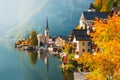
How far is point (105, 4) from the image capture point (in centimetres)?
12162

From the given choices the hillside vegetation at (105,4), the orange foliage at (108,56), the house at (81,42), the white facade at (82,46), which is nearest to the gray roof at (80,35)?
the house at (81,42)

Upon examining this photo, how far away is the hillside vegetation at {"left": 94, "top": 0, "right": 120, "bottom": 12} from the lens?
116m

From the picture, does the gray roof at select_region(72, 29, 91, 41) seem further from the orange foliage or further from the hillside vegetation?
the orange foliage

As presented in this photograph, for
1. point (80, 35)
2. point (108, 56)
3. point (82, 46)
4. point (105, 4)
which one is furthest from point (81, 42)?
point (108, 56)

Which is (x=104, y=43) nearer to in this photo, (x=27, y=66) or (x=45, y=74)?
(x=45, y=74)

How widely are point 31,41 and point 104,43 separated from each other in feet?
481

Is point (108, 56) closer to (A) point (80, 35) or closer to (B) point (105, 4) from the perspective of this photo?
(A) point (80, 35)

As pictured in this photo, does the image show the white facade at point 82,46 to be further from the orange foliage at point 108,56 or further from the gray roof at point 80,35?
the orange foliage at point 108,56

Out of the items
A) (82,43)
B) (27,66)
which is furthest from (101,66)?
(27,66)

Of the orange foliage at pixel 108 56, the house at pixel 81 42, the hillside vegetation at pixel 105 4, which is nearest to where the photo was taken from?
the orange foliage at pixel 108 56

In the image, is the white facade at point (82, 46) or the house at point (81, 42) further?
the white facade at point (82, 46)

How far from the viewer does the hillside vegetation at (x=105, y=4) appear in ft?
381

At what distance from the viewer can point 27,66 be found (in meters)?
89.6

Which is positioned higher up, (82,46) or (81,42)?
(81,42)
